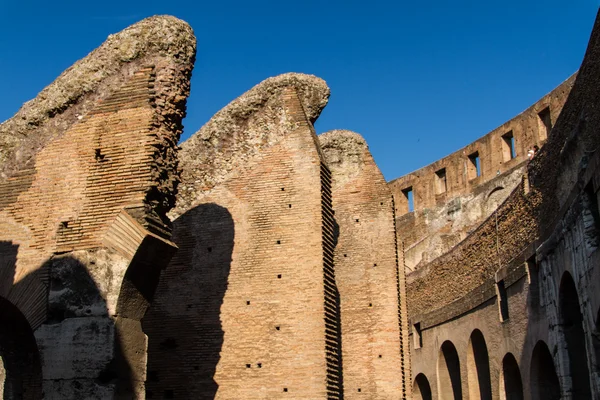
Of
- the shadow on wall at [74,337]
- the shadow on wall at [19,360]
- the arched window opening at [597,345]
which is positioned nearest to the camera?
the shadow on wall at [74,337]

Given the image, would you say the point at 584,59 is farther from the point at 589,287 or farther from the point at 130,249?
the point at 130,249

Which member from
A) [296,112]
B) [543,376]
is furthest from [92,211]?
[543,376]

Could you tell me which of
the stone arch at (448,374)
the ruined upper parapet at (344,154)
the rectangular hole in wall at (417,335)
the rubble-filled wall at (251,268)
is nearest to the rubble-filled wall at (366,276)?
the ruined upper parapet at (344,154)

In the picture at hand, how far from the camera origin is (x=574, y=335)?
41.0 feet

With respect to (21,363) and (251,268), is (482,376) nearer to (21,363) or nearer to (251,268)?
(251,268)

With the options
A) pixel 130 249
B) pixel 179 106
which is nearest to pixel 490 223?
pixel 179 106

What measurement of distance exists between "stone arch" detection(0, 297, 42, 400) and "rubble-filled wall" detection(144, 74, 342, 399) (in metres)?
1.66

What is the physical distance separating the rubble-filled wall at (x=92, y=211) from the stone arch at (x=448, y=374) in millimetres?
13495

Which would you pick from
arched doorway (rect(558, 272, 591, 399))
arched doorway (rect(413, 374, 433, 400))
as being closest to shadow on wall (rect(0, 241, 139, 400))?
arched doorway (rect(558, 272, 591, 399))

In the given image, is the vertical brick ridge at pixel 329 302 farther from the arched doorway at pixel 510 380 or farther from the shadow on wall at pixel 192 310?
the arched doorway at pixel 510 380

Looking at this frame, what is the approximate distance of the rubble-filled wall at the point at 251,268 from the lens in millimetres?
9367

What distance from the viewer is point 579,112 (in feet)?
41.5

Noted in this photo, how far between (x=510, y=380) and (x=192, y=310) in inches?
338

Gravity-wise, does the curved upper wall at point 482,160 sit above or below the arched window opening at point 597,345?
above
